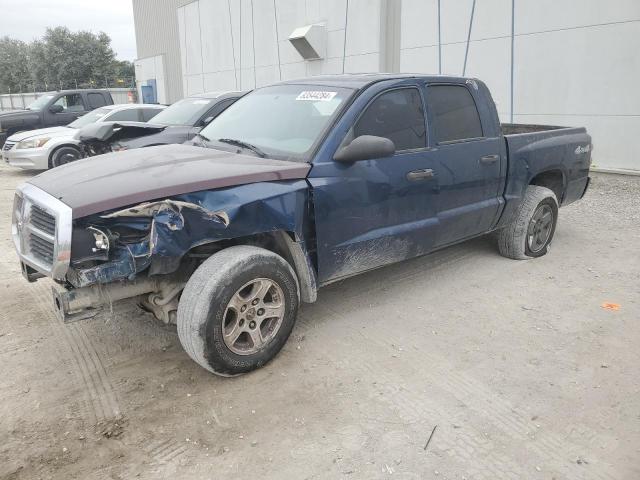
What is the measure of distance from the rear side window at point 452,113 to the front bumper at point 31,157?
358 inches

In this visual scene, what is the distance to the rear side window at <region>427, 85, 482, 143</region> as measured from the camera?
14.4ft

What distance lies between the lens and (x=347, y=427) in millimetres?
2875

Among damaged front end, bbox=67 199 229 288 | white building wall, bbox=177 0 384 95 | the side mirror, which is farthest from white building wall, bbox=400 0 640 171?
damaged front end, bbox=67 199 229 288

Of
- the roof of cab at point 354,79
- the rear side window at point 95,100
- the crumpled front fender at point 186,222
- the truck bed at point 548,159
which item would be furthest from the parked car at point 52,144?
the crumpled front fender at point 186,222

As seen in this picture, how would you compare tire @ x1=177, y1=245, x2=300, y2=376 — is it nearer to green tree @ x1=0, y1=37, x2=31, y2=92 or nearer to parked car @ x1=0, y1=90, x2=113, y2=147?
parked car @ x1=0, y1=90, x2=113, y2=147

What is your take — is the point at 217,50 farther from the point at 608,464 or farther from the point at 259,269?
the point at 608,464

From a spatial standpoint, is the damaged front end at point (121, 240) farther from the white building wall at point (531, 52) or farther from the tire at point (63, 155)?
the tire at point (63, 155)

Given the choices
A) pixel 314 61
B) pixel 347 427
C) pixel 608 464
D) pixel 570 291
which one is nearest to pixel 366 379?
pixel 347 427

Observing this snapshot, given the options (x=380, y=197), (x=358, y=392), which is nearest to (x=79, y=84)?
(x=380, y=197)

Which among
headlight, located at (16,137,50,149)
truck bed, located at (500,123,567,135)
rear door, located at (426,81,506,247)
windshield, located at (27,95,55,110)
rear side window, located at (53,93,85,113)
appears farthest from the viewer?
rear side window, located at (53,93,85,113)

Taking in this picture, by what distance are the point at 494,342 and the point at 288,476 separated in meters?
1.95

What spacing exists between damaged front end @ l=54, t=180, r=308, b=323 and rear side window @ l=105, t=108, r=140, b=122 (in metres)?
8.57

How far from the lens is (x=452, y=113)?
4582 mm

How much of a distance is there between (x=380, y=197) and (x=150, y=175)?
164 cm
